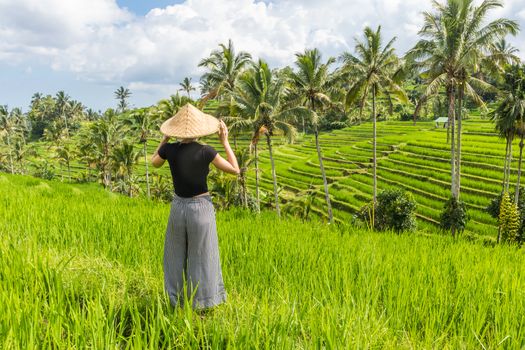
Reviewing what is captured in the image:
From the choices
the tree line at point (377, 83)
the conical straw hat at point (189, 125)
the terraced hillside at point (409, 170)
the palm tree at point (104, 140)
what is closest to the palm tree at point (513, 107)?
the tree line at point (377, 83)

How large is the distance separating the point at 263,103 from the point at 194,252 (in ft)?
63.1

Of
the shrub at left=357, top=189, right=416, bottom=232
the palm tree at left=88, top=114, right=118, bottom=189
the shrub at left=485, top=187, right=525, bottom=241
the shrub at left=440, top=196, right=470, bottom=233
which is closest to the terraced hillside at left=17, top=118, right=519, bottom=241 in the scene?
the shrub at left=485, top=187, right=525, bottom=241

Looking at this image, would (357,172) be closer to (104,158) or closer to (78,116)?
(104,158)

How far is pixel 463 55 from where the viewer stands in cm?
2016

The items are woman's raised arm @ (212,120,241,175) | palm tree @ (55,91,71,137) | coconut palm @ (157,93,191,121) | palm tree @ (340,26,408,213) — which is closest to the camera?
woman's raised arm @ (212,120,241,175)

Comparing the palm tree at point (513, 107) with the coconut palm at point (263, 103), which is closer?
the coconut palm at point (263, 103)

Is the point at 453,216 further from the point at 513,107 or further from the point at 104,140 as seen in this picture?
the point at 104,140

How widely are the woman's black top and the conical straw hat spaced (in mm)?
89

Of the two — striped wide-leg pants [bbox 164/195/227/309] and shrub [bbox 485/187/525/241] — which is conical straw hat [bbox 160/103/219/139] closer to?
striped wide-leg pants [bbox 164/195/227/309]

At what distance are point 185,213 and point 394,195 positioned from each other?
23578 millimetres

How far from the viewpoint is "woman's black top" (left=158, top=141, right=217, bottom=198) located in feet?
8.83

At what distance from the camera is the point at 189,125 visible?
279 centimetres

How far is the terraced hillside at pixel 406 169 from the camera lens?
2931 cm

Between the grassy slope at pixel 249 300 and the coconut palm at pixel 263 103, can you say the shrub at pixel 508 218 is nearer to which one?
the coconut palm at pixel 263 103
